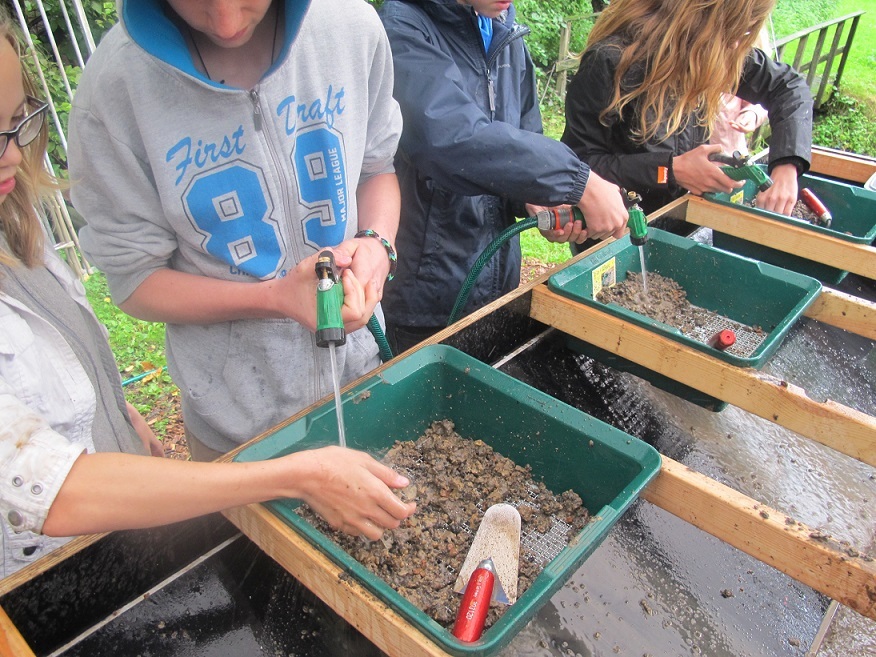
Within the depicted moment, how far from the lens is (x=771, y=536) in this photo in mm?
1219

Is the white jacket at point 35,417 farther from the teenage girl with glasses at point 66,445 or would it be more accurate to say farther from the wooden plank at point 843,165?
the wooden plank at point 843,165

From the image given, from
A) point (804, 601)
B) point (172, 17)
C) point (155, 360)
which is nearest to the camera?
point (172, 17)

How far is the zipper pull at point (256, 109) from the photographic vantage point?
125cm

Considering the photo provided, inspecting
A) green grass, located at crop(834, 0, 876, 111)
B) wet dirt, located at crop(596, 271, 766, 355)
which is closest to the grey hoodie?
wet dirt, located at crop(596, 271, 766, 355)

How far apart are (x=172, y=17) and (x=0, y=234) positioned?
54cm

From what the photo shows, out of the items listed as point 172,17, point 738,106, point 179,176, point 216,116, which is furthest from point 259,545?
point 738,106

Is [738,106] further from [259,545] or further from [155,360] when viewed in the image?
[155,360]

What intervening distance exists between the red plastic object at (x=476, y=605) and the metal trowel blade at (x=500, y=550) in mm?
60

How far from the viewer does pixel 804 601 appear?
4.57ft

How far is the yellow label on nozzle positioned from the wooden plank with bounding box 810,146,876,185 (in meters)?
2.03

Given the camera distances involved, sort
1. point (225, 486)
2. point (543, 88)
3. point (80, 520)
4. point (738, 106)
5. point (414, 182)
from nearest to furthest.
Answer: point (80, 520), point (225, 486), point (414, 182), point (738, 106), point (543, 88)

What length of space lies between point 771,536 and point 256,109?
1.31m

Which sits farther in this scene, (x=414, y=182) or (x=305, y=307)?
(x=414, y=182)

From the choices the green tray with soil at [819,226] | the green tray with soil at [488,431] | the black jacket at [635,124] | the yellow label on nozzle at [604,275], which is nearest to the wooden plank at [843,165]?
the green tray with soil at [819,226]
